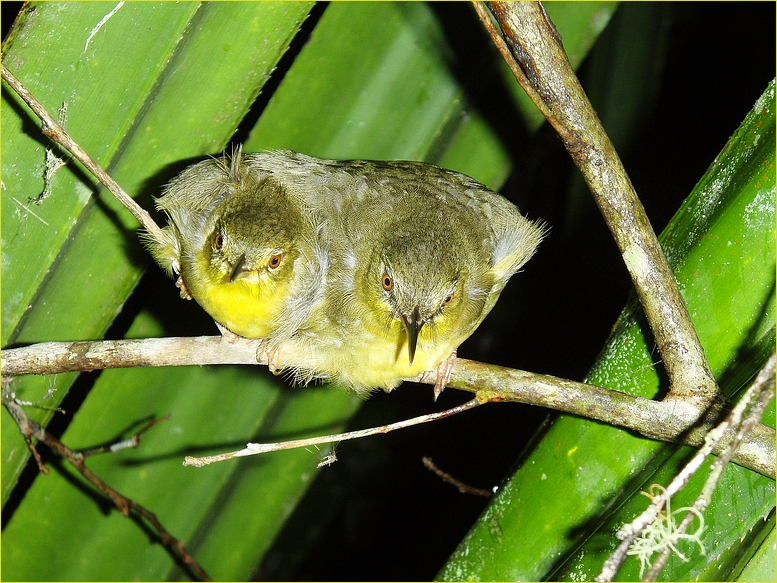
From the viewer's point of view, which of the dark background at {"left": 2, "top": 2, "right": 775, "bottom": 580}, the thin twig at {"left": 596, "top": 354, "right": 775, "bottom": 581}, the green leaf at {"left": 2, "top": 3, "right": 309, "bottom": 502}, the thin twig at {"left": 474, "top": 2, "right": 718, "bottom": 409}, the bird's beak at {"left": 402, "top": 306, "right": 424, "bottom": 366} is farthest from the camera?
the dark background at {"left": 2, "top": 2, "right": 775, "bottom": 580}

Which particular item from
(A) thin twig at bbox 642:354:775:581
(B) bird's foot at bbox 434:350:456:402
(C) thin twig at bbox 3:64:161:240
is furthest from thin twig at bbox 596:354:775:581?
(C) thin twig at bbox 3:64:161:240

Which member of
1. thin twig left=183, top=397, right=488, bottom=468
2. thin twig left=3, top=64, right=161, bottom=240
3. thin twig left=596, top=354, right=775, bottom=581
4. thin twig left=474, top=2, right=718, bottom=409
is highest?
thin twig left=474, top=2, right=718, bottom=409

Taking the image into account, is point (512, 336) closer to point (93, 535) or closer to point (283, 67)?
point (283, 67)

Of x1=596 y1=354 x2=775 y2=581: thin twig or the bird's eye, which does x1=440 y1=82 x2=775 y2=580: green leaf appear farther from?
the bird's eye

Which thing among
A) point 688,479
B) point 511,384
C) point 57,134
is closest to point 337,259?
point 511,384

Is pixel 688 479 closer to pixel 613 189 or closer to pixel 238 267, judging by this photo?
pixel 613 189
